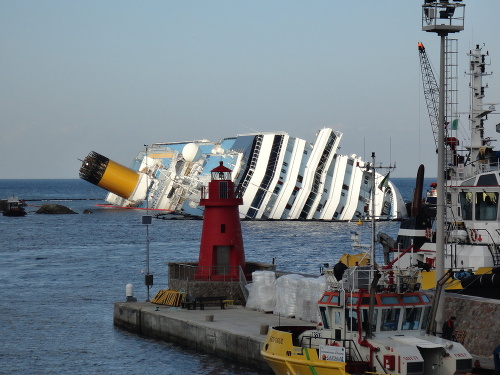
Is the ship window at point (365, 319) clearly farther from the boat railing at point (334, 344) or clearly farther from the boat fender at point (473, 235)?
the boat fender at point (473, 235)

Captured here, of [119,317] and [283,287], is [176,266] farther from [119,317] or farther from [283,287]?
[283,287]

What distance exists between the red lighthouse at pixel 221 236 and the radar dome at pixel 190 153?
76788mm

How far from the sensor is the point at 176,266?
37062 millimetres

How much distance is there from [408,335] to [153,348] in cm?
1362

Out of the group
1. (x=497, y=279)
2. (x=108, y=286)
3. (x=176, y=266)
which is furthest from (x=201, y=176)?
(x=497, y=279)

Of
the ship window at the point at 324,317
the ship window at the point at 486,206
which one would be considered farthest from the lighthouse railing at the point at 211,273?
the ship window at the point at 324,317

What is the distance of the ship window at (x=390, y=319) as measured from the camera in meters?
20.9

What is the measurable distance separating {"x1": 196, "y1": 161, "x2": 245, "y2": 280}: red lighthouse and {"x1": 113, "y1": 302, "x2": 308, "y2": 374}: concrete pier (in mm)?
1776

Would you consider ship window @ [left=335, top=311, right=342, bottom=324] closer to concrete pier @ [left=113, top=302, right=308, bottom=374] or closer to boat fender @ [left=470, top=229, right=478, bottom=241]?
concrete pier @ [left=113, top=302, right=308, bottom=374]

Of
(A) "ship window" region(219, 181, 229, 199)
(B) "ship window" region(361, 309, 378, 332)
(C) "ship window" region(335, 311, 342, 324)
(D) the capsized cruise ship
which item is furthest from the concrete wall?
(D) the capsized cruise ship

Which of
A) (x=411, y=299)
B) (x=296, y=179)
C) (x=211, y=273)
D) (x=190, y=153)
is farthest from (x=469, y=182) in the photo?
(x=190, y=153)

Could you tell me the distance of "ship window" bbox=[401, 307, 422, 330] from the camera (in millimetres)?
21156

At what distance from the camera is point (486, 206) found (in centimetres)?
3397

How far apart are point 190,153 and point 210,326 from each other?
83.0m
